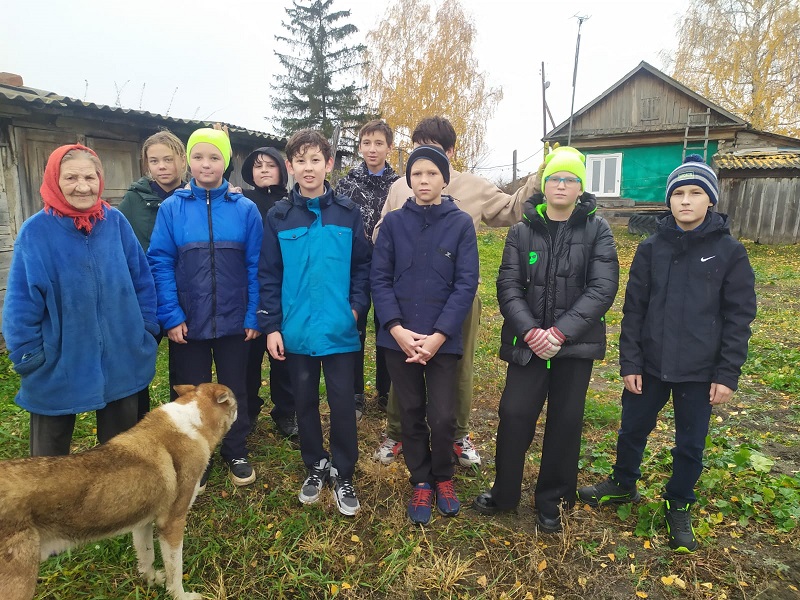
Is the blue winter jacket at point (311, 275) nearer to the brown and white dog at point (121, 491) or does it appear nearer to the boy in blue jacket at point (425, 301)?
the boy in blue jacket at point (425, 301)

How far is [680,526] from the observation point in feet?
9.40

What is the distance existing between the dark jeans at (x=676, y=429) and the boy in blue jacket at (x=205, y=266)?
247 centimetres

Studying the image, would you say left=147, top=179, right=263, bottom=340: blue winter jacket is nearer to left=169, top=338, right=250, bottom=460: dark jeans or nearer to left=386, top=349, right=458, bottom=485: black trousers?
left=169, top=338, right=250, bottom=460: dark jeans

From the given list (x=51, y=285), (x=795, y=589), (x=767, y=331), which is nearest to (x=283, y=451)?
(x=51, y=285)

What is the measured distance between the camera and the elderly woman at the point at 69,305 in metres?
2.47

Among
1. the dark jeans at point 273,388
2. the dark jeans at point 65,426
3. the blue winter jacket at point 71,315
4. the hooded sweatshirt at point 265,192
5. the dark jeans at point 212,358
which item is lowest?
the dark jeans at point 273,388

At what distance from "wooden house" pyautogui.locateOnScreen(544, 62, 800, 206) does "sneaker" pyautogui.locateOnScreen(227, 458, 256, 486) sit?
19614mm

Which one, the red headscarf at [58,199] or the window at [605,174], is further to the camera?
the window at [605,174]

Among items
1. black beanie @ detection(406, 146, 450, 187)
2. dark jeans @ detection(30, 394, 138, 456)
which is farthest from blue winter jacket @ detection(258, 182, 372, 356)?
dark jeans @ detection(30, 394, 138, 456)

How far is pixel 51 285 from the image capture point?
251 centimetres

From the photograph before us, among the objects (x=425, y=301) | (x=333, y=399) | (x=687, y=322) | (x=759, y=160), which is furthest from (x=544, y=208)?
(x=759, y=160)

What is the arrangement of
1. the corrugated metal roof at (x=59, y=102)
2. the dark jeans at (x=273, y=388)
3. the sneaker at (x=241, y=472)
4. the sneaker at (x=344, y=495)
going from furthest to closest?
1. the corrugated metal roof at (x=59, y=102)
2. the dark jeans at (x=273, y=388)
3. the sneaker at (x=241, y=472)
4. the sneaker at (x=344, y=495)

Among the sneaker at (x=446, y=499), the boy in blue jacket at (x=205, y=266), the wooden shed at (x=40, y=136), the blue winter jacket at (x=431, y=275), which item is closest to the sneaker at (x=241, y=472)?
the boy in blue jacket at (x=205, y=266)

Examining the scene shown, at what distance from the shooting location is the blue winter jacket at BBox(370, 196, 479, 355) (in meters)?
2.93
